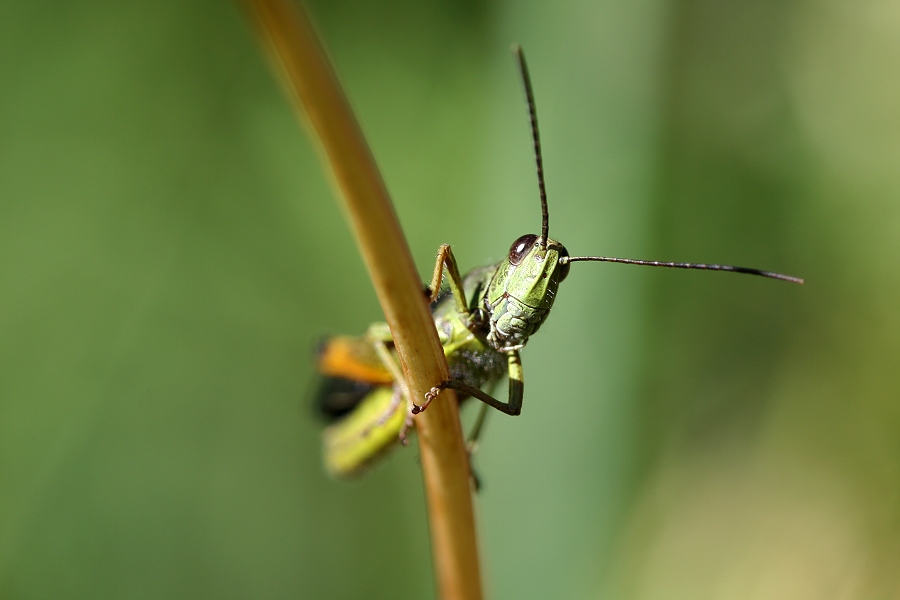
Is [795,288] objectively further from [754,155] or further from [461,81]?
[461,81]

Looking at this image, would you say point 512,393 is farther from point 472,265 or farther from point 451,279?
point 472,265

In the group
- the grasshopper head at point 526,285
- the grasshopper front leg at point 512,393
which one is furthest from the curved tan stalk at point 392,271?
the grasshopper head at point 526,285

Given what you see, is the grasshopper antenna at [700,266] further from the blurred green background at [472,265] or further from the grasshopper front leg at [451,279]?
the blurred green background at [472,265]

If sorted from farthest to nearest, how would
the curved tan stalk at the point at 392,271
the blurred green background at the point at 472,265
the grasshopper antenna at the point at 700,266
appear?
1. the blurred green background at the point at 472,265
2. the grasshopper antenna at the point at 700,266
3. the curved tan stalk at the point at 392,271

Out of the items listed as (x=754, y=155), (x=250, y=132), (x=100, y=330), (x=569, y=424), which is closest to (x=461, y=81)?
(x=250, y=132)

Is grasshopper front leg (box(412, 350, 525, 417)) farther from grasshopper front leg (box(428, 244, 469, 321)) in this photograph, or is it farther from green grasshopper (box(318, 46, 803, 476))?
grasshopper front leg (box(428, 244, 469, 321))

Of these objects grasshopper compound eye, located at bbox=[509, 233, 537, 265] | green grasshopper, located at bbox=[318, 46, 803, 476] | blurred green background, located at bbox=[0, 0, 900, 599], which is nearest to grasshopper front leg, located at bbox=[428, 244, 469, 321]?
green grasshopper, located at bbox=[318, 46, 803, 476]

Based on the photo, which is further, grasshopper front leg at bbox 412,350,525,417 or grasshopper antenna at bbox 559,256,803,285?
grasshopper front leg at bbox 412,350,525,417

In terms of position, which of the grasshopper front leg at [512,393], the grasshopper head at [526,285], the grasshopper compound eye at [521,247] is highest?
the grasshopper compound eye at [521,247]
